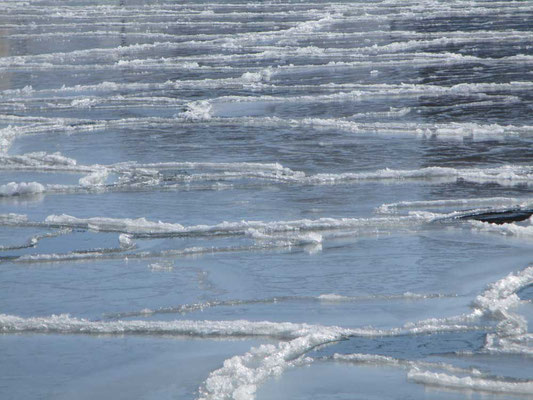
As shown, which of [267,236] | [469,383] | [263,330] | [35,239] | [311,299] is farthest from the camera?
[35,239]

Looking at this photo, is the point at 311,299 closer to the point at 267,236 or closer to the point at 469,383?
the point at 267,236

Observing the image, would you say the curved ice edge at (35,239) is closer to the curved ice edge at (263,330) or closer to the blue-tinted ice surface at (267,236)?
the blue-tinted ice surface at (267,236)

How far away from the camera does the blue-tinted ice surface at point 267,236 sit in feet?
13.8

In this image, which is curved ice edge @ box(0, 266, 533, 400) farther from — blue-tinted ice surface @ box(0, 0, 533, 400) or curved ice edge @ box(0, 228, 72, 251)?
curved ice edge @ box(0, 228, 72, 251)

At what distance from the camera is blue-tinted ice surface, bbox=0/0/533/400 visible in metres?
4.21

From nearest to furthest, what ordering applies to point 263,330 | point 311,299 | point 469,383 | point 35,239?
point 469,383, point 263,330, point 311,299, point 35,239

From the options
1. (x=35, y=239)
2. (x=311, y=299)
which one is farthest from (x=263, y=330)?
(x=35, y=239)

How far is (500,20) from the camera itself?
23.5m

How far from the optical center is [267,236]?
612cm

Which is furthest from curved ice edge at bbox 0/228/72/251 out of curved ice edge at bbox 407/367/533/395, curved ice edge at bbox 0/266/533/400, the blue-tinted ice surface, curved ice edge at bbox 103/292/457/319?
curved ice edge at bbox 407/367/533/395

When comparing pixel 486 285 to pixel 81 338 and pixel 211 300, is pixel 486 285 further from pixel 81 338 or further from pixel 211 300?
pixel 81 338

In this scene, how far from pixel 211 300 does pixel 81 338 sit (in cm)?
→ 73

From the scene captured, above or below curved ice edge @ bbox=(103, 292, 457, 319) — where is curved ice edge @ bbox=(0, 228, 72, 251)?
below

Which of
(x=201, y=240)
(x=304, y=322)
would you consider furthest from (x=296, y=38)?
(x=304, y=322)
